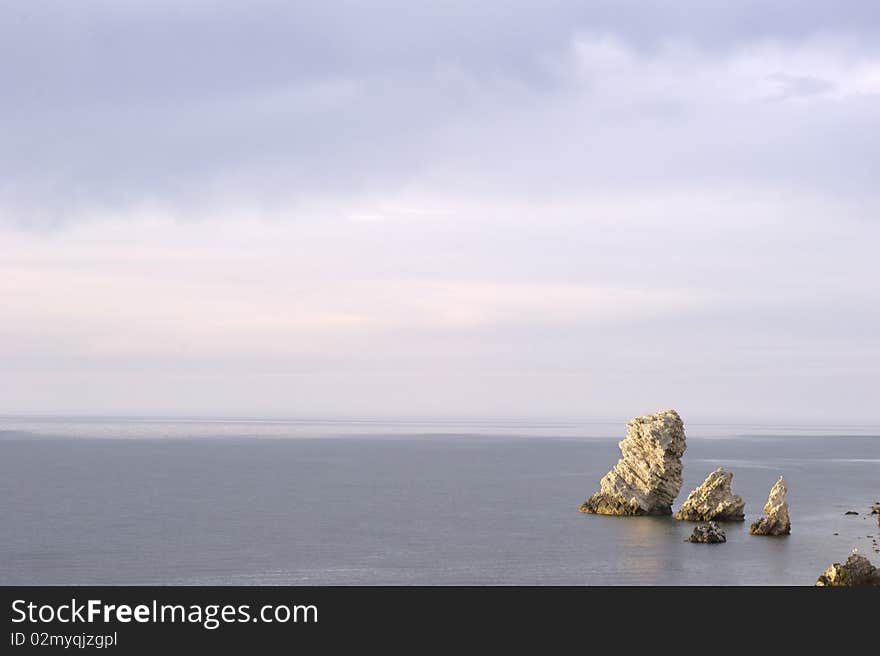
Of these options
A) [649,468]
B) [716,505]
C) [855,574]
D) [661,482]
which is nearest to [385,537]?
[649,468]

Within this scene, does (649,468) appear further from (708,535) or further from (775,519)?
(708,535)

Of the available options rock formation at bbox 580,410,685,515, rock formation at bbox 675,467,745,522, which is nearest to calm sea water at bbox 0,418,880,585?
rock formation at bbox 675,467,745,522

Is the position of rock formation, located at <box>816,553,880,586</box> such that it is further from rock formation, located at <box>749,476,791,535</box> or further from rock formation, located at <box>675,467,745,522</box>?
rock formation, located at <box>675,467,745,522</box>

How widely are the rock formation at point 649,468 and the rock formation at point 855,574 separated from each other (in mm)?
39065

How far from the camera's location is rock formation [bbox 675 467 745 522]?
10725 centimetres

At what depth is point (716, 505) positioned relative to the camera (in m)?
108

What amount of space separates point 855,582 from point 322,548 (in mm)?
47461

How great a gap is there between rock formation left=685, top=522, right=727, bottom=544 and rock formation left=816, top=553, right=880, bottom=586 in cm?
2396

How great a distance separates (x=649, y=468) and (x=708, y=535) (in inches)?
714
